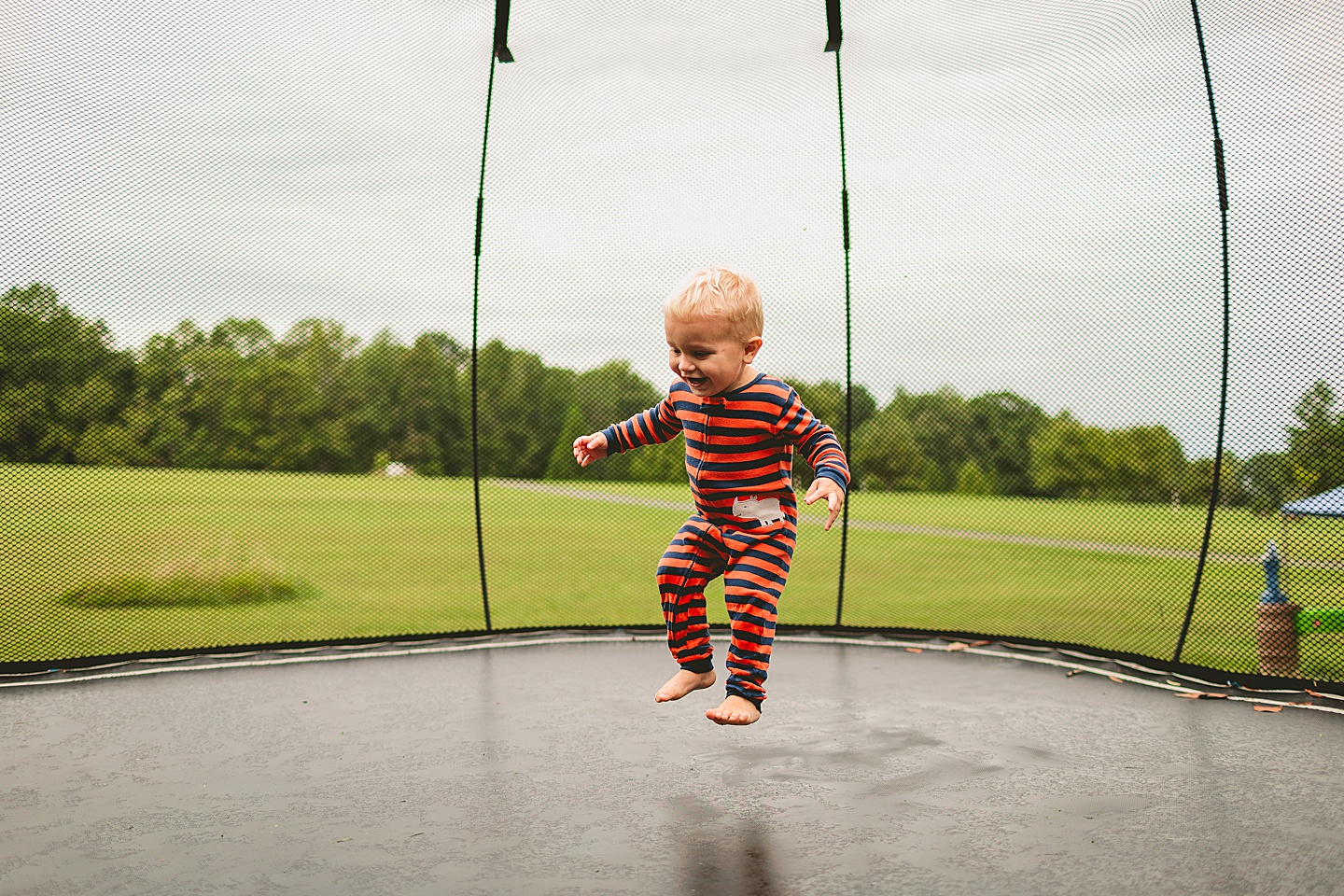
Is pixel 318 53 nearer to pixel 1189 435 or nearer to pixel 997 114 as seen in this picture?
pixel 997 114

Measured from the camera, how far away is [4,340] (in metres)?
3.81

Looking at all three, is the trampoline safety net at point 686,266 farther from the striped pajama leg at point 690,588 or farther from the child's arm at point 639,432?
the striped pajama leg at point 690,588

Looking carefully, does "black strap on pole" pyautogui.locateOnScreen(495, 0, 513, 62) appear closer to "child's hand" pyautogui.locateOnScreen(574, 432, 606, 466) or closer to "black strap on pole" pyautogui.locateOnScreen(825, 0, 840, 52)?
"black strap on pole" pyautogui.locateOnScreen(825, 0, 840, 52)

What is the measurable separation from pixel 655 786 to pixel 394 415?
304 cm

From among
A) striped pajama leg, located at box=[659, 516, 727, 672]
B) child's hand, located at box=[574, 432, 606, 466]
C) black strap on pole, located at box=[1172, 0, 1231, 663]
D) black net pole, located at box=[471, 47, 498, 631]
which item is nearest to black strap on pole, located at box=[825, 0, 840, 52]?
black strap on pole, located at box=[1172, 0, 1231, 663]

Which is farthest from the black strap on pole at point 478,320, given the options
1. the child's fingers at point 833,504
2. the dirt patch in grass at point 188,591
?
the child's fingers at point 833,504

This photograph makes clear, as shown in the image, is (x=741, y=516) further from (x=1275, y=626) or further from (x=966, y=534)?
(x=966, y=534)

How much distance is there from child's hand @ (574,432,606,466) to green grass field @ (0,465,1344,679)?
246 cm

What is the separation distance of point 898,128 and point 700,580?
9.87 feet

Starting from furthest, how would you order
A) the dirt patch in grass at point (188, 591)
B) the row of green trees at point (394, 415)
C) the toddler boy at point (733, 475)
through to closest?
the dirt patch in grass at point (188, 591) → the row of green trees at point (394, 415) → the toddler boy at point (733, 475)

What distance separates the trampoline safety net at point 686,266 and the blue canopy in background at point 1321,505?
1 cm

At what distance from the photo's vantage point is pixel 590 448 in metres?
2.05

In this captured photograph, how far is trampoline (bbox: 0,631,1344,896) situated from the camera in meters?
1.76

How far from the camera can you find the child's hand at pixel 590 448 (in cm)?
205
